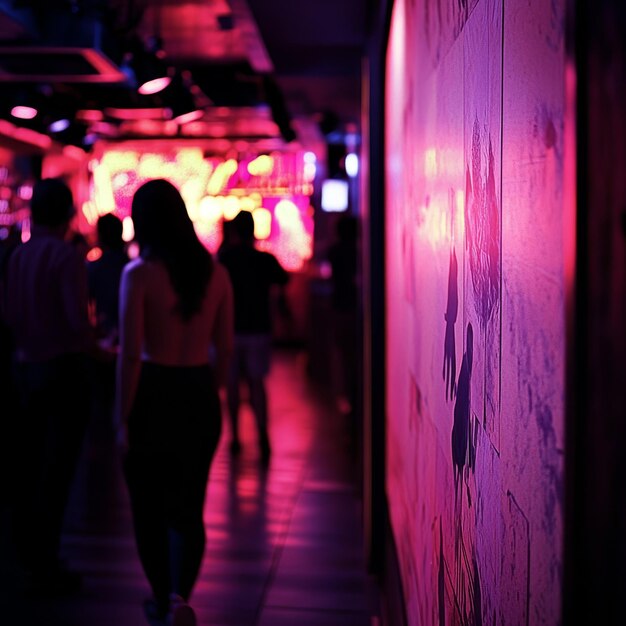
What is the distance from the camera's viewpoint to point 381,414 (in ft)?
11.9

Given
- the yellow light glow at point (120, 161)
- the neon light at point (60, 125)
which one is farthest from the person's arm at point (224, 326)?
the yellow light glow at point (120, 161)

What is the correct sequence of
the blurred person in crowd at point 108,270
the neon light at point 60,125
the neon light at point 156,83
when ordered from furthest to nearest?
the neon light at point 60,125, the neon light at point 156,83, the blurred person in crowd at point 108,270

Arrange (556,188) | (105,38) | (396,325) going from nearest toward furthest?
1. (556,188)
2. (396,325)
3. (105,38)

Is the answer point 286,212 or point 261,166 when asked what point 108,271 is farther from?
point 286,212

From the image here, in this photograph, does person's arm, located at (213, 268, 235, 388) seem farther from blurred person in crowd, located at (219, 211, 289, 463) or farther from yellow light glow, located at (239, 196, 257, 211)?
yellow light glow, located at (239, 196, 257, 211)

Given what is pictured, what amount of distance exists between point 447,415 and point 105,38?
16.0 feet

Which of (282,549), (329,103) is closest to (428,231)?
(282,549)

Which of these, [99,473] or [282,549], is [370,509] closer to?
[282,549]

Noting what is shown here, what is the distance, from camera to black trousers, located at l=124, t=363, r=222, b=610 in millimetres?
2668

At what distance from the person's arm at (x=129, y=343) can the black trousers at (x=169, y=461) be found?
3 cm

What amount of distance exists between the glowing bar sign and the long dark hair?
28.6 feet

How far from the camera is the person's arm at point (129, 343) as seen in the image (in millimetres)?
2619

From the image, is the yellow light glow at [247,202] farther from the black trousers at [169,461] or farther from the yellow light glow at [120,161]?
the black trousers at [169,461]

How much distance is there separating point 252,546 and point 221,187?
823 centimetres
